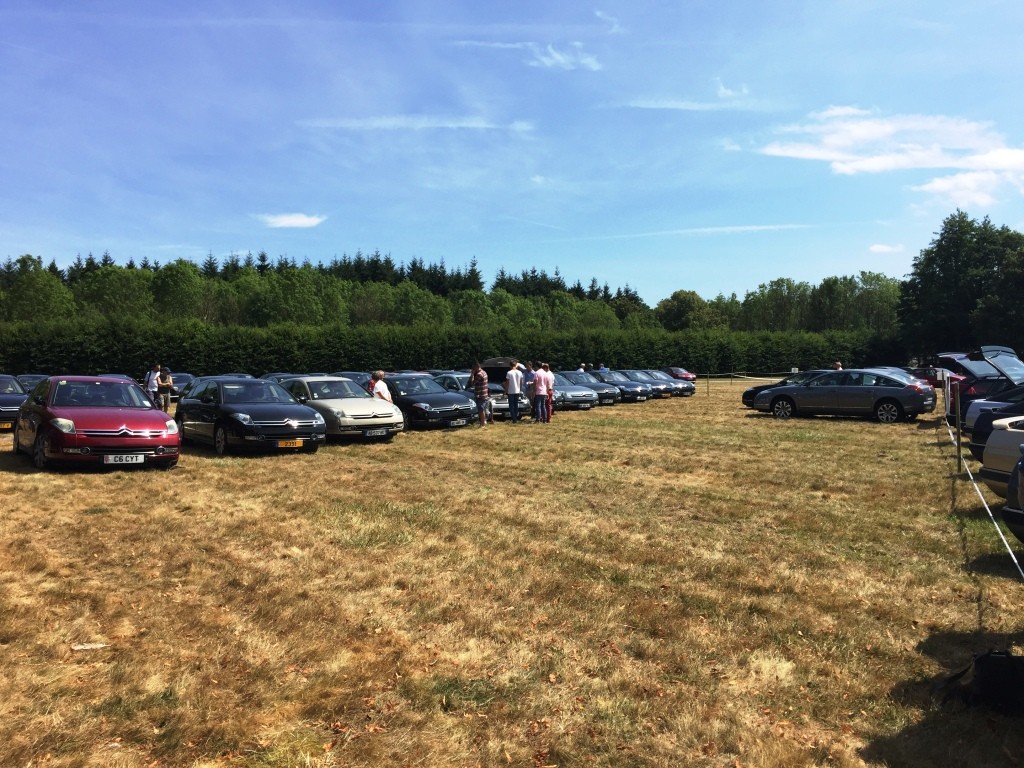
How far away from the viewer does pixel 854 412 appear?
20656 mm

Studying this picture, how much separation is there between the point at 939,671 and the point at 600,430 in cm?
1410

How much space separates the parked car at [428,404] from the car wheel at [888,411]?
37.2ft

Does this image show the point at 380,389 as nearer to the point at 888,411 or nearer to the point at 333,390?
the point at 333,390

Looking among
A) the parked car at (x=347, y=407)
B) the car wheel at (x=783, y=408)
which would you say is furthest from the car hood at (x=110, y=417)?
the car wheel at (x=783, y=408)

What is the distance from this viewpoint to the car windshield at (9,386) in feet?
59.0

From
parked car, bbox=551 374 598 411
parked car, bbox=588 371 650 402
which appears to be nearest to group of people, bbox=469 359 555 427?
parked car, bbox=551 374 598 411

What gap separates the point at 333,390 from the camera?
16281mm

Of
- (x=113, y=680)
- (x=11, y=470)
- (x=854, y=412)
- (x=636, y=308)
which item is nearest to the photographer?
(x=113, y=680)

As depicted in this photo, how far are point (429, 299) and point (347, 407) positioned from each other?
64321 mm

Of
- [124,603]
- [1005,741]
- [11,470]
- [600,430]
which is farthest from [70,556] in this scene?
[600,430]

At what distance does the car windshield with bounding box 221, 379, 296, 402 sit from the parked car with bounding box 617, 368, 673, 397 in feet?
67.0

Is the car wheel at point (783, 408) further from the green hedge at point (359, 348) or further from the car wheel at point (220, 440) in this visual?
the green hedge at point (359, 348)

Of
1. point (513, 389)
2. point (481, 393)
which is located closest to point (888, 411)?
point (513, 389)

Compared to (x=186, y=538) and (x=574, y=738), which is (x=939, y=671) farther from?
(x=186, y=538)
